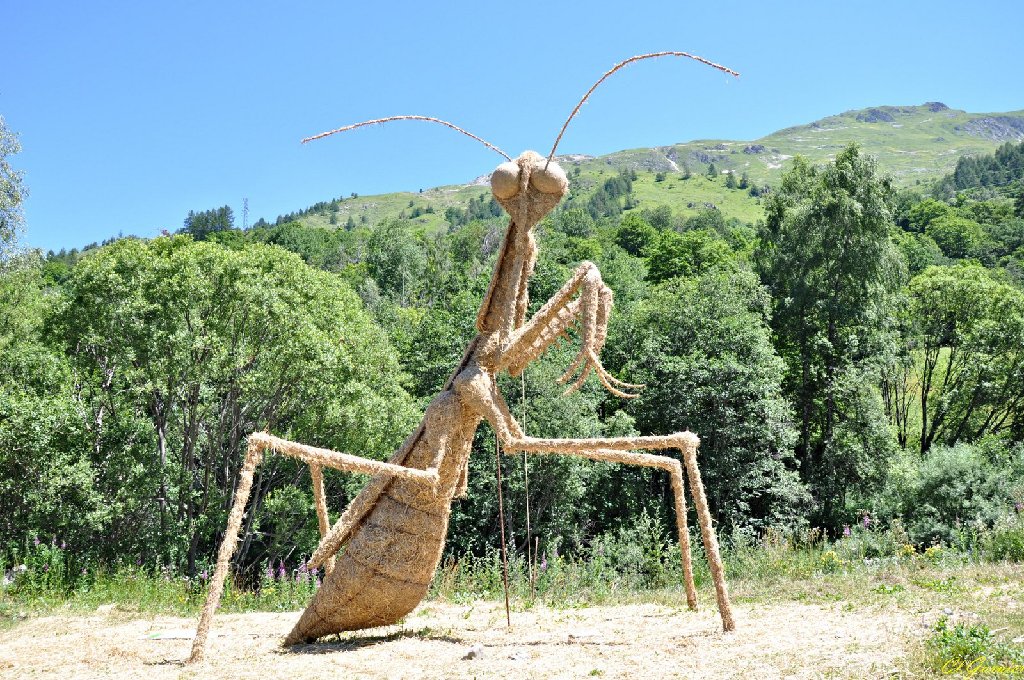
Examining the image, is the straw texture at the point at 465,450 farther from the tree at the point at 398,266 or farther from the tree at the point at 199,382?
the tree at the point at 398,266

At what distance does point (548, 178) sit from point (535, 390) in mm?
16636

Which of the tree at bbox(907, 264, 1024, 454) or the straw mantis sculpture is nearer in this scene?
the straw mantis sculpture

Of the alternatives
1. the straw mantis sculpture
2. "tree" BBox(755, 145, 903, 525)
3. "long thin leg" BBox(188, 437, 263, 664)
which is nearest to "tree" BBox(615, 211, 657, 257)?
"tree" BBox(755, 145, 903, 525)

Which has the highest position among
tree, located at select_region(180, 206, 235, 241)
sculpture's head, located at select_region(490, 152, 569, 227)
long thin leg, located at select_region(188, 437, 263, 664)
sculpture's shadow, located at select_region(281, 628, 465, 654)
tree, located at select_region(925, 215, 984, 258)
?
tree, located at select_region(180, 206, 235, 241)

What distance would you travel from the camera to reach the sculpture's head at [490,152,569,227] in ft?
21.7

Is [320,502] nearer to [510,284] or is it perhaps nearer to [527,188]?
[510,284]

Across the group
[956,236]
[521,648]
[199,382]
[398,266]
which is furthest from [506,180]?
[956,236]

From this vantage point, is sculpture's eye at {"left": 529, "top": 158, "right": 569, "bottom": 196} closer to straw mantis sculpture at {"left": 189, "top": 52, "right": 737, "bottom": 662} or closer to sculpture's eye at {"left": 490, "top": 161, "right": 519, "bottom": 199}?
straw mantis sculpture at {"left": 189, "top": 52, "right": 737, "bottom": 662}

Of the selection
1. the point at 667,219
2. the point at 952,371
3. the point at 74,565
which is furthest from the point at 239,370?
the point at 667,219

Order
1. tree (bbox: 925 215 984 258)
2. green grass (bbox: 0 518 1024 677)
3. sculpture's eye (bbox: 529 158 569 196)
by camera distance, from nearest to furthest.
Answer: green grass (bbox: 0 518 1024 677)
sculpture's eye (bbox: 529 158 569 196)
tree (bbox: 925 215 984 258)

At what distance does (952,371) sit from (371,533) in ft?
105

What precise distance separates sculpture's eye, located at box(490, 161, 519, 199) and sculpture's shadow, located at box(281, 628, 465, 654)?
4068 mm

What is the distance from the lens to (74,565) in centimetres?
1571

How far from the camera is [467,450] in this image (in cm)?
700
